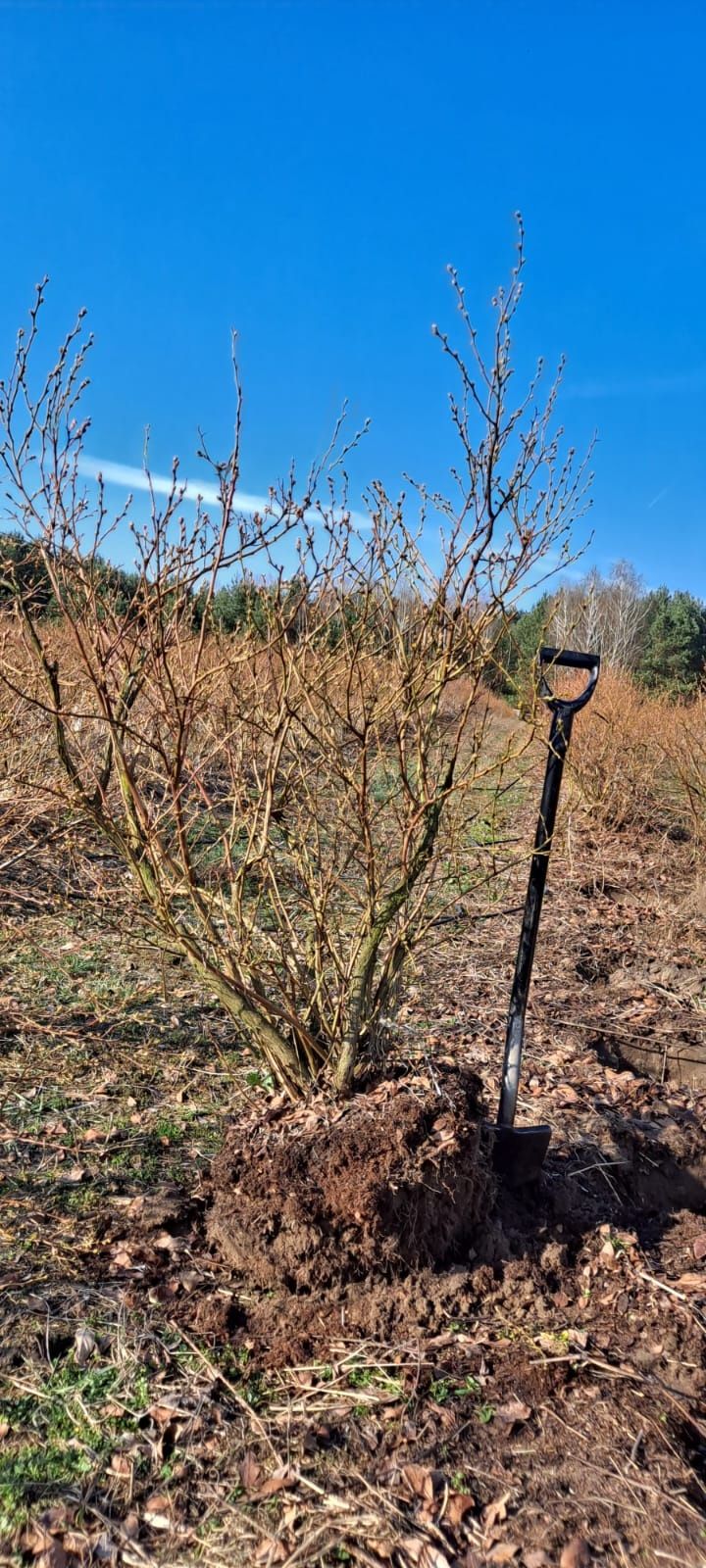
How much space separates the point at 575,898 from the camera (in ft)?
23.5

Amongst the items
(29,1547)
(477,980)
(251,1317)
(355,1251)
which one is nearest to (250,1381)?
(251,1317)

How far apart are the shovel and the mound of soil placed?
203mm

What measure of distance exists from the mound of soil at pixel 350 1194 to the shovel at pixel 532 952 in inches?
8.0

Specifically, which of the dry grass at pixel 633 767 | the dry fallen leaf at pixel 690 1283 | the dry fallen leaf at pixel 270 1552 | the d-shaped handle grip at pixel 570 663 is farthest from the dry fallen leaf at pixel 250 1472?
the dry grass at pixel 633 767

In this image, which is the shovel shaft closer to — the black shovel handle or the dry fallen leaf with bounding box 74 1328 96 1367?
the black shovel handle

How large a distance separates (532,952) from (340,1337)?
1.23 metres

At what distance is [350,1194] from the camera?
2.49 meters

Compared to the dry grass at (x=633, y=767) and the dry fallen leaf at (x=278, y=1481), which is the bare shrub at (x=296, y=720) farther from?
A: the dry grass at (x=633, y=767)

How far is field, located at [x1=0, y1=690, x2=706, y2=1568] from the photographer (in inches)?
73.5

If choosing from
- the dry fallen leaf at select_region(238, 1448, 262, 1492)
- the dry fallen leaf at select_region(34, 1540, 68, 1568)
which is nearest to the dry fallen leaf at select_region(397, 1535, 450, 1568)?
the dry fallen leaf at select_region(238, 1448, 262, 1492)

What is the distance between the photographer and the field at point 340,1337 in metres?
1.87

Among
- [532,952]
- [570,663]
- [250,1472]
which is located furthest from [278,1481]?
[570,663]

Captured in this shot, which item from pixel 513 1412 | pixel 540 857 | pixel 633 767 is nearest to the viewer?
pixel 513 1412

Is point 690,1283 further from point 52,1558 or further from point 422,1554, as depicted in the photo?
point 52,1558
